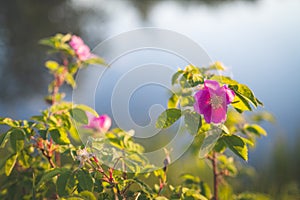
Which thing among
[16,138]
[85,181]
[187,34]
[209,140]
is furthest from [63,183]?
[187,34]

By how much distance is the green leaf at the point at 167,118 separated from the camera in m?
0.76

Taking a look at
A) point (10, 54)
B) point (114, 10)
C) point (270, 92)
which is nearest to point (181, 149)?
point (270, 92)

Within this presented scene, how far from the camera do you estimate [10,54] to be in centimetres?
616

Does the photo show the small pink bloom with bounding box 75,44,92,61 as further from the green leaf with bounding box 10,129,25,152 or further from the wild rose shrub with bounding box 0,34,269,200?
the green leaf with bounding box 10,129,25,152

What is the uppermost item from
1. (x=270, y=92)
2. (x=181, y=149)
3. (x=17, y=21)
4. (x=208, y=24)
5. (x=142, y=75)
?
(x=208, y=24)

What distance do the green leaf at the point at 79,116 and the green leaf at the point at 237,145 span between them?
0.85ft

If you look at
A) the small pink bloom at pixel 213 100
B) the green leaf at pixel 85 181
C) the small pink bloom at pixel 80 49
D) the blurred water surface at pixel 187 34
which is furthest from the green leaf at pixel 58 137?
the blurred water surface at pixel 187 34

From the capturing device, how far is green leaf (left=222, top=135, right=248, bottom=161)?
78cm

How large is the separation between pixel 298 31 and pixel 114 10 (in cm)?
322

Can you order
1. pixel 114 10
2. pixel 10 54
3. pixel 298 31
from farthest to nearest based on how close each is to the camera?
pixel 114 10
pixel 298 31
pixel 10 54

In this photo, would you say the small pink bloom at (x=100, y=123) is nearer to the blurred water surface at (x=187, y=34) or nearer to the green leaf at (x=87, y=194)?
the green leaf at (x=87, y=194)

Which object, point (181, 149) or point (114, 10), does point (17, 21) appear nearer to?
point (114, 10)

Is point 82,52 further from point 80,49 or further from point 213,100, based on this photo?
point 213,100

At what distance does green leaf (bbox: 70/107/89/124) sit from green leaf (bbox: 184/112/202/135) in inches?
8.1
